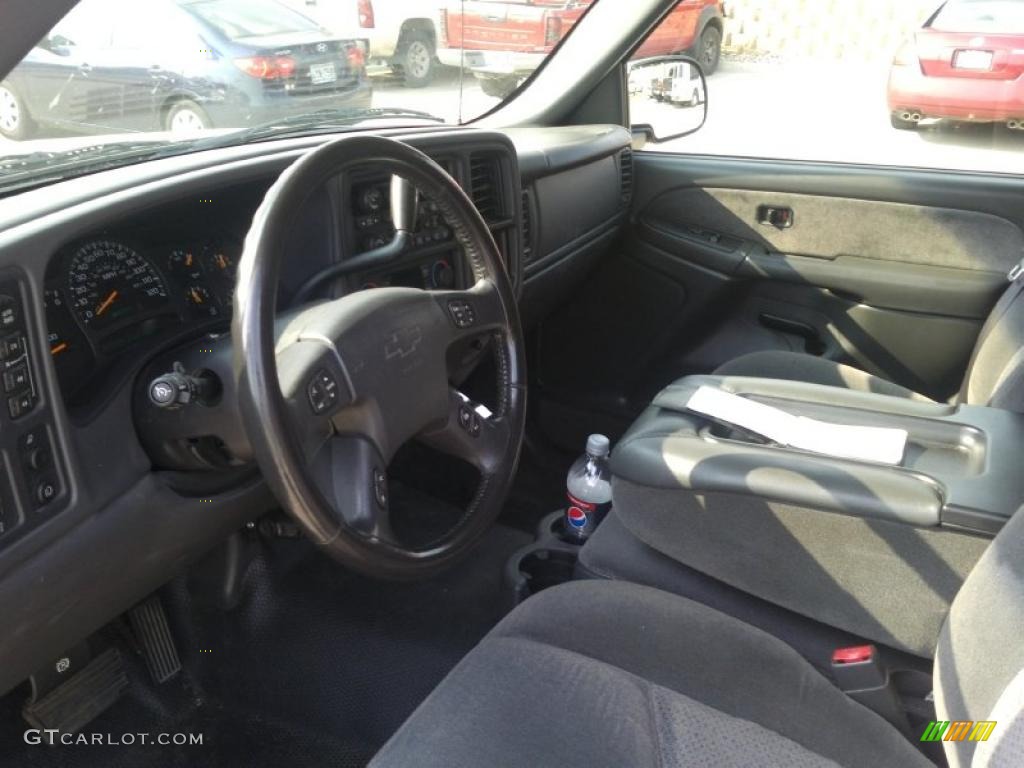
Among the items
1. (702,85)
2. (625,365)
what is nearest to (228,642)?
(625,365)

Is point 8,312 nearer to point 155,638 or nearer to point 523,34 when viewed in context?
point 155,638

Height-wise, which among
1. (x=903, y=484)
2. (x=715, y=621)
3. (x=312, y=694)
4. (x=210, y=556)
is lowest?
(x=312, y=694)

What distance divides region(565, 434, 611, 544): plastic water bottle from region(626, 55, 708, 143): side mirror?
105cm

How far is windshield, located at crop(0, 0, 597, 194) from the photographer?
1.24 meters

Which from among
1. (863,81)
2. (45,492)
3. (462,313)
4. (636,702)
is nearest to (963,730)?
(636,702)

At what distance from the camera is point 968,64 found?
2248mm

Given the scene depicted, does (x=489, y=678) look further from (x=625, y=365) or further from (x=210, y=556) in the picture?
(x=625, y=365)

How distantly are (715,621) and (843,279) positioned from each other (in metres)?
1.38

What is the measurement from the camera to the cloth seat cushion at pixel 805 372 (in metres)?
1.98

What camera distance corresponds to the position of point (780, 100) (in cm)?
259

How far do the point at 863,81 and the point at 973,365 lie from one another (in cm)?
90

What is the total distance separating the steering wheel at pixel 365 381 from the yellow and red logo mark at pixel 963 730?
60cm

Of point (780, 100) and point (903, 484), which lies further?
point (780, 100)

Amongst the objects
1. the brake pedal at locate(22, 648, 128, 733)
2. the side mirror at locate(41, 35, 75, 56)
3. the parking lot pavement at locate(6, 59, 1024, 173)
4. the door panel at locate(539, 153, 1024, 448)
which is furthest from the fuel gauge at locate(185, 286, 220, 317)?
the door panel at locate(539, 153, 1024, 448)
